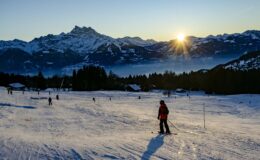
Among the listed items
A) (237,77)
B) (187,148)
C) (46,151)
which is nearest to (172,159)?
(187,148)

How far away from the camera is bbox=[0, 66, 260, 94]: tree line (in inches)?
5315

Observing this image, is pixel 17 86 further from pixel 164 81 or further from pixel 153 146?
pixel 153 146

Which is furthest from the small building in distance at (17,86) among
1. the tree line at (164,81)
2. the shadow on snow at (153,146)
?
the shadow on snow at (153,146)

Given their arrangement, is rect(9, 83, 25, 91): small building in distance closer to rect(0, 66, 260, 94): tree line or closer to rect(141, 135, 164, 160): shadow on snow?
rect(0, 66, 260, 94): tree line

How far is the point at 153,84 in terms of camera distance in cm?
18300

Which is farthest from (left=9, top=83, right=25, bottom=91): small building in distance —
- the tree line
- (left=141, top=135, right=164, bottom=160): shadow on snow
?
(left=141, top=135, right=164, bottom=160): shadow on snow

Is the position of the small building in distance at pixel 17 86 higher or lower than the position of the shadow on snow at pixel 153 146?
higher

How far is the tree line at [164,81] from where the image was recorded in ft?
443

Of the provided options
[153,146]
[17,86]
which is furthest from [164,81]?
[153,146]

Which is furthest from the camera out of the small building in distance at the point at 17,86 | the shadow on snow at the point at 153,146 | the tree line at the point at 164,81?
the small building in distance at the point at 17,86

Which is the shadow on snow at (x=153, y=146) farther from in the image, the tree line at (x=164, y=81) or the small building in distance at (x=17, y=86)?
the small building in distance at (x=17, y=86)

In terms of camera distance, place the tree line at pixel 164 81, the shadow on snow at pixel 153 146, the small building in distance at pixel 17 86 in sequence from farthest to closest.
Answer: the small building in distance at pixel 17 86
the tree line at pixel 164 81
the shadow on snow at pixel 153 146

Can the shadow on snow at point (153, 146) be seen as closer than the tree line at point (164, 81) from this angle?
Yes

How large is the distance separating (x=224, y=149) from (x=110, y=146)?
16.8 feet
